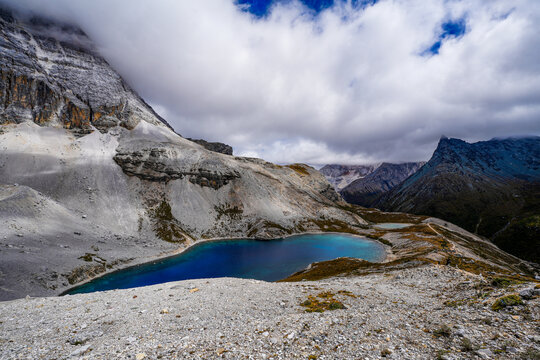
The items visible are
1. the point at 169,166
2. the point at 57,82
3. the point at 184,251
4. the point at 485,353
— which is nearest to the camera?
the point at 485,353

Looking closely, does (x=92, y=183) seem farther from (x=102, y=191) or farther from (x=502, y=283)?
(x=502, y=283)

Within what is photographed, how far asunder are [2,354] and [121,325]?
5.38 meters

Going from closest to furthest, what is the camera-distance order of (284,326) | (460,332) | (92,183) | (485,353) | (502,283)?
(485,353) → (460,332) → (284,326) → (502,283) → (92,183)

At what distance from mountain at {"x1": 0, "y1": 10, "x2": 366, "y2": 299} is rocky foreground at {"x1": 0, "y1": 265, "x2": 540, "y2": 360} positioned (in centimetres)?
3989

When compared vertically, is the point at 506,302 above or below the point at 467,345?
below

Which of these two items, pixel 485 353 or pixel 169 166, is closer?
pixel 485 353

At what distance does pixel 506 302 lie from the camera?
1225cm

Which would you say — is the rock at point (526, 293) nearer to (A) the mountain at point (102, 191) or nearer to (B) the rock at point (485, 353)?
(B) the rock at point (485, 353)

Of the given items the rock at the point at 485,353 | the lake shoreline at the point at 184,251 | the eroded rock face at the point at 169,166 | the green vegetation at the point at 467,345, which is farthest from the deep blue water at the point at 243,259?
the rock at the point at 485,353

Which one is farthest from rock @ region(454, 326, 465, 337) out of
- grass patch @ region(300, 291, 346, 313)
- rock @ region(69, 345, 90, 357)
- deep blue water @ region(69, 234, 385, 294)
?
deep blue water @ region(69, 234, 385, 294)

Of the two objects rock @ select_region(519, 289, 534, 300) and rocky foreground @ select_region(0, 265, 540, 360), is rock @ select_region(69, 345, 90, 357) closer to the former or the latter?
rocky foreground @ select_region(0, 265, 540, 360)

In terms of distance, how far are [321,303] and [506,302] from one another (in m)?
11.0

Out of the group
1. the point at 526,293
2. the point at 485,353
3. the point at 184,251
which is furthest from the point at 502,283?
the point at 184,251

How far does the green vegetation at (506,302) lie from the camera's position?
12.0 metres
